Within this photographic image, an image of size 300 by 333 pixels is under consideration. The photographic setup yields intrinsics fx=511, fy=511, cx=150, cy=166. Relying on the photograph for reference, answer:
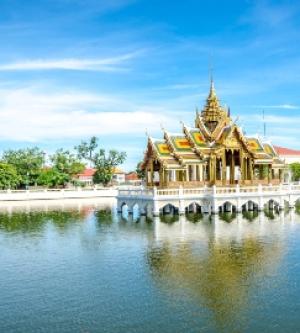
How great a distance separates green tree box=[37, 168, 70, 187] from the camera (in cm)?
8544

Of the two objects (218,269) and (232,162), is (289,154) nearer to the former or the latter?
(232,162)

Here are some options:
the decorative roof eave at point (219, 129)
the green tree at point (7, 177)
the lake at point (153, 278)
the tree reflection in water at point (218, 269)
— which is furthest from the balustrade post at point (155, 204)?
the green tree at point (7, 177)

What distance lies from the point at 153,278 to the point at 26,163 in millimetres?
72245

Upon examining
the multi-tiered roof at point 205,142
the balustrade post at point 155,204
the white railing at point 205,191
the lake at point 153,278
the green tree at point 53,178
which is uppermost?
the multi-tiered roof at point 205,142

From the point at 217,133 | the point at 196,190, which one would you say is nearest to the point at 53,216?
the point at 196,190

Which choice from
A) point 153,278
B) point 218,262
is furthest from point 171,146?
point 153,278

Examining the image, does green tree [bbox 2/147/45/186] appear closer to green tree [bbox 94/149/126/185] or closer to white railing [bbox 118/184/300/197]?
green tree [bbox 94/149/126/185]

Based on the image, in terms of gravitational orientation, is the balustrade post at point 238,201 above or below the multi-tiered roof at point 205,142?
below

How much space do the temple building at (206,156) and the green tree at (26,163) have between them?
151 ft

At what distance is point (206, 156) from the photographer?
44.9 meters

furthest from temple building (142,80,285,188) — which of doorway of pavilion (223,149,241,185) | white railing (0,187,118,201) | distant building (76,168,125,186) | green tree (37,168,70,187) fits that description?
distant building (76,168,125,186)

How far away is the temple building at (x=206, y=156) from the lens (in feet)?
146

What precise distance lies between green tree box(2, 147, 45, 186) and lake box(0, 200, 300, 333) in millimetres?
53768

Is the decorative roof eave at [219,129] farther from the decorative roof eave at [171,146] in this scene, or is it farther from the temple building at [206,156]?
the decorative roof eave at [171,146]
